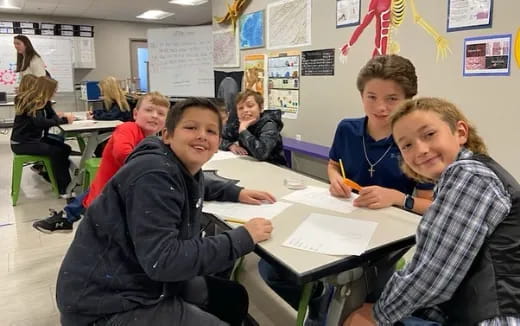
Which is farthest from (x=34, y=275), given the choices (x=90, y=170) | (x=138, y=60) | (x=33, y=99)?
(x=138, y=60)

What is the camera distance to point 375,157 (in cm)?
174

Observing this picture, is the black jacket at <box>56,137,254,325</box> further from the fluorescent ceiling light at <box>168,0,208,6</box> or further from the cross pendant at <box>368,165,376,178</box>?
the fluorescent ceiling light at <box>168,0,208,6</box>

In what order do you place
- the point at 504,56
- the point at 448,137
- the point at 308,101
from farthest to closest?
the point at 308,101 → the point at 504,56 → the point at 448,137

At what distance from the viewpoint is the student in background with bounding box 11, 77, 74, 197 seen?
154 inches

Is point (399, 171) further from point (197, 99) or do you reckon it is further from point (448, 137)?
point (197, 99)

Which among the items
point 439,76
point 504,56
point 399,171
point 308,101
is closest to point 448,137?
point 399,171

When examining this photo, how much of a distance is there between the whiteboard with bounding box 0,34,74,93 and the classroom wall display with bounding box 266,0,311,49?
23.3 ft

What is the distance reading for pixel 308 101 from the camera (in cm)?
350

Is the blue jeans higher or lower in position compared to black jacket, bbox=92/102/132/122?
lower

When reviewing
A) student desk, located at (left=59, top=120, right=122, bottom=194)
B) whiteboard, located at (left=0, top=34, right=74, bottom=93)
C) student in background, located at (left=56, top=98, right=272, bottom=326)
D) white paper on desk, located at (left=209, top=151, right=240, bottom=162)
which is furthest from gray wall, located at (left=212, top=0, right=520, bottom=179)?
whiteboard, located at (left=0, top=34, right=74, bottom=93)

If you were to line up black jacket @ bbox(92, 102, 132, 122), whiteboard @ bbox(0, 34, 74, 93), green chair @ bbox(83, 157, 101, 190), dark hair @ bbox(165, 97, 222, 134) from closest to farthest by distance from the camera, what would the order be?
dark hair @ bbox(165, 97, 222, 134) → green chair @ bbox(83, 157, 101, 190) → black jacket @ bbox(92, 102, 132, 122) → whiteboard @ bbox(0, 34, 74, 93)

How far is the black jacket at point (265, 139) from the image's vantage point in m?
2.40

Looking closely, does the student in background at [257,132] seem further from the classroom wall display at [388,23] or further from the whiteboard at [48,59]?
the whiteboard at [48,59]

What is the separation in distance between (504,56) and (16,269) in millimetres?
3065
